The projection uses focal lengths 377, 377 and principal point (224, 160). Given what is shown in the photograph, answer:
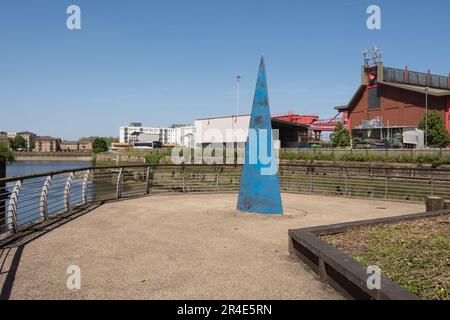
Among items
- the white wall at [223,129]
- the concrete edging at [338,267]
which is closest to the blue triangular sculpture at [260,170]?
the concrete edging at [338,267]

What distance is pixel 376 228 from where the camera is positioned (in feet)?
22.7

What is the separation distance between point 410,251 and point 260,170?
17.5 feet

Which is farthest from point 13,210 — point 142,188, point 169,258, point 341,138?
point 341,138

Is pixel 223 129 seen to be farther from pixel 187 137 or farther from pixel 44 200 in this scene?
pixel 187 137

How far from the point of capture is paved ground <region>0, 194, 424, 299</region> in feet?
14.9

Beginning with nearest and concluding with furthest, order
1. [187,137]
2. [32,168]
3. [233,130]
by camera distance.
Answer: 1. [233,130]
2. [32,168]
3. [187,137]

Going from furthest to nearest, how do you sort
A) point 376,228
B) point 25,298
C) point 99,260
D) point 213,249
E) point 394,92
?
point 394,92, point 376,228, point 213,249, point 99,260, point 25,298

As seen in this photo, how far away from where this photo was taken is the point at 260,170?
10.3 meters

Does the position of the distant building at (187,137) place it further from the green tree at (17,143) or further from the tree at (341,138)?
the green tree at (17,143)

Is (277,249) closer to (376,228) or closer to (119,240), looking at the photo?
(376,228)
